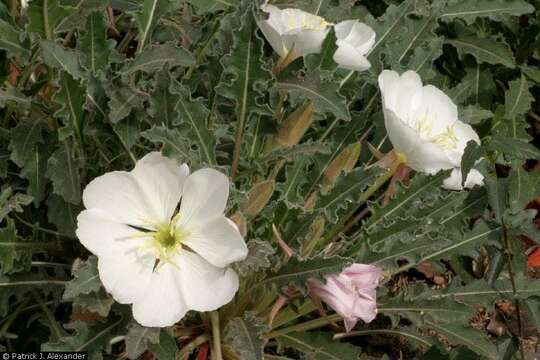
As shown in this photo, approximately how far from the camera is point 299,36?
162 centimetres

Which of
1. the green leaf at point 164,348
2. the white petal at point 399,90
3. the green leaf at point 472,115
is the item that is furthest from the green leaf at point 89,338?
the green leaf at point 472,115

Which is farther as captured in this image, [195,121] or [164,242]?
[195,121]

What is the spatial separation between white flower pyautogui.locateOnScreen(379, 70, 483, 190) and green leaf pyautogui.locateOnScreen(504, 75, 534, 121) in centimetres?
55

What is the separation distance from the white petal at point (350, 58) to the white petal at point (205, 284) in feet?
1.80

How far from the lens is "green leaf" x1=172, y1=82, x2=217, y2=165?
157 cm

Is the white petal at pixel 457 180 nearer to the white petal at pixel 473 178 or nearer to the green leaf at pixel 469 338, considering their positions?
the white petal at pixel 473 178

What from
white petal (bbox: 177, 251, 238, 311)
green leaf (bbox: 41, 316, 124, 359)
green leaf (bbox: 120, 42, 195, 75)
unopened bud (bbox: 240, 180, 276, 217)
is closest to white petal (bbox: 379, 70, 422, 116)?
unopened bud (bbox: 240, 180, 276, 217)

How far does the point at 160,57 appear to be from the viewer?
1652mm

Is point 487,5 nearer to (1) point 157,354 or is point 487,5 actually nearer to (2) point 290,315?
(2) point 290,315

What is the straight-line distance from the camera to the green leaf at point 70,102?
1.51 metres

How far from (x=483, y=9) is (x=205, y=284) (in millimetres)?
1379

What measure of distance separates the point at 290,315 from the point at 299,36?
0.66 m

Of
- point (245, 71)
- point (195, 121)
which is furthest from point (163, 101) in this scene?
point (245, 71)

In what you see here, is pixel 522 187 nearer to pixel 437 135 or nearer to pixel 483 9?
pixel 483 9
